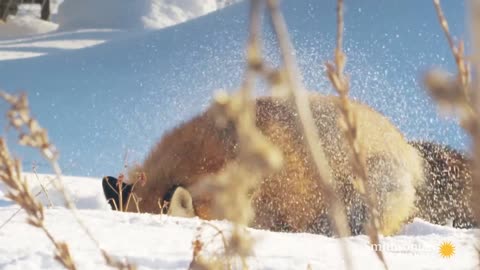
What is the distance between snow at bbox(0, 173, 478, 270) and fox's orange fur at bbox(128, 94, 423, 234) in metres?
0.75

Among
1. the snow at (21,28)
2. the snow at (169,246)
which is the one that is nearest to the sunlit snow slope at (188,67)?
the snow at (169,246)

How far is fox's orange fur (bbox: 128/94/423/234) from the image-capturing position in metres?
2.82

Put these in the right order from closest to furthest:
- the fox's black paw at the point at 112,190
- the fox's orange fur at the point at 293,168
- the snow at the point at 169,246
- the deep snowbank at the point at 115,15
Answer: the snow at the point at 169,246, the fox's orange fur at the point at 293,168, the fox's black paw at the point at 112,190, the deep snowbank at the point at 115,15

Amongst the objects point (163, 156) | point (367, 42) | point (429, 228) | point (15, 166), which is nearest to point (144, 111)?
point (367, 42)

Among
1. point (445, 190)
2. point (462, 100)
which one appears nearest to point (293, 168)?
point (445, 190)

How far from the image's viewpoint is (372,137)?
3.13m

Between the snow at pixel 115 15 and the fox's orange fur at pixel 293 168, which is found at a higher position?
the snow at pixel 115 15

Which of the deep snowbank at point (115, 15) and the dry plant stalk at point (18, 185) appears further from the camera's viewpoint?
the deep snowbank at point (115, 15)

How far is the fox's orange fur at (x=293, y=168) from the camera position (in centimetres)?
282

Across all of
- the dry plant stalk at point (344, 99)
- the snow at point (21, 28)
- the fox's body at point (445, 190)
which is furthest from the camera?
the snow at point (21, 28)

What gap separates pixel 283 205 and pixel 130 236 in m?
1.13

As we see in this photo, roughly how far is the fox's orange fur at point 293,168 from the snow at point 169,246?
0.75 m

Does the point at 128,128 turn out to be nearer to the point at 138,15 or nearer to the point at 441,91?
the point at 441,91

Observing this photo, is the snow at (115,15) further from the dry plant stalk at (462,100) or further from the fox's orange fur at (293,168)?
the dry plant stalk at (462,100)
